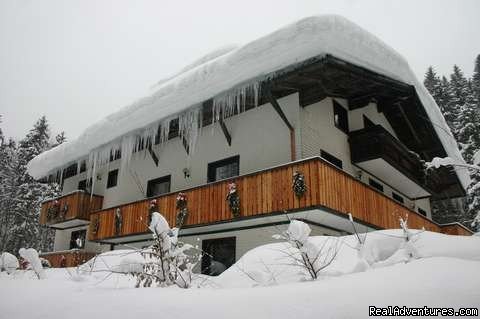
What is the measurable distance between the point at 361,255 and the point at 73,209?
58.9 feet

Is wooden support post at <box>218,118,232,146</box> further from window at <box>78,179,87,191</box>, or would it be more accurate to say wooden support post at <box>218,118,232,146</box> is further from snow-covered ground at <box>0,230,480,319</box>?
window at <box>78,179,87,191</box>

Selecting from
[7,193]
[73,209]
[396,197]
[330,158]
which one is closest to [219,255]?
[330,158]

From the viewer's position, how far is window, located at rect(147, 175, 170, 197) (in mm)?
16070

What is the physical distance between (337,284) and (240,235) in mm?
10175

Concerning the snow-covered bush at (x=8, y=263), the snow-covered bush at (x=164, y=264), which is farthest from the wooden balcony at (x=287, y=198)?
the snow-covered bush at (x=164, y=264)

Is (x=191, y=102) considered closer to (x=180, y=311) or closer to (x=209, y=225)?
(x=209, y=225)

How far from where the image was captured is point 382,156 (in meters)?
13.2

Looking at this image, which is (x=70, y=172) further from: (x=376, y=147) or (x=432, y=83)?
(x=432, y=83)

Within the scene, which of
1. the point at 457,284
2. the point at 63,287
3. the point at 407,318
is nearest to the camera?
the point at 407,318

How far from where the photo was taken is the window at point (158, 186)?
52.7 feet

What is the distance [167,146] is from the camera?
16.5 metres

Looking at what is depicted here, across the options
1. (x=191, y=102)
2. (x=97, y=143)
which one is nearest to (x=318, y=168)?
(x=191, y=102)

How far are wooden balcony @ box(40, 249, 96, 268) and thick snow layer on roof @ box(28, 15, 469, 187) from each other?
6.21m

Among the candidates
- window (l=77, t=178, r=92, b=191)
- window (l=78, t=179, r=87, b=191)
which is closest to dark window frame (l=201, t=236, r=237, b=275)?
window (l=77, t=178, r=92, b=191)
